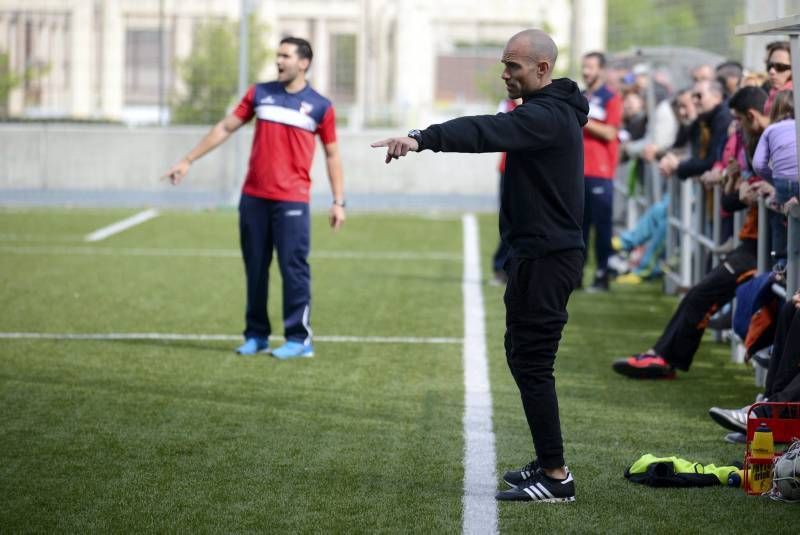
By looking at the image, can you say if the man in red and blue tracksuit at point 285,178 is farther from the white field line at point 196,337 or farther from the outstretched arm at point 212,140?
the white field line at point 196,337

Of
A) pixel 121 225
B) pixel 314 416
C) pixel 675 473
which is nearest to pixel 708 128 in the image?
pixel 314 416

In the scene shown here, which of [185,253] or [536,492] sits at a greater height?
[536,492]

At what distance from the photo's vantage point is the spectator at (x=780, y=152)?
7.38 m

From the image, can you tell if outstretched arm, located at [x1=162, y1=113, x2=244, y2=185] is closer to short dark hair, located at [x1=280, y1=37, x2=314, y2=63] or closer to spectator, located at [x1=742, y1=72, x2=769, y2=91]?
short dark hair, located at [x1=280, y1=37, x2=314, y2=63]

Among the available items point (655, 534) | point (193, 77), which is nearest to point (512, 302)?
point (655, 534)

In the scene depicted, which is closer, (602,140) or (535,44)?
(535,44)

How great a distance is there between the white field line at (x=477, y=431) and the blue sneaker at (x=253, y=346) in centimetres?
130

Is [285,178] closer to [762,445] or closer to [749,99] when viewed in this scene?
[749,99]

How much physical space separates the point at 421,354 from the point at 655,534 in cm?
423

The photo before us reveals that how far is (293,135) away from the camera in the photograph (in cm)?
926

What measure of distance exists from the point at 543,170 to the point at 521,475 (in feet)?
4.17

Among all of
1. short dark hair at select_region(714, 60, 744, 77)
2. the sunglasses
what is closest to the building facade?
short dark hair at select_region(714, 60, 744, 77)

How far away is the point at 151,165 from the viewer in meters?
24.3

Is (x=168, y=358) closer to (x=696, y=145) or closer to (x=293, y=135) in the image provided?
(x=293, y=135)
